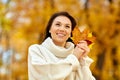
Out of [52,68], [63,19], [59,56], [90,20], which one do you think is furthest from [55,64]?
[90,20]

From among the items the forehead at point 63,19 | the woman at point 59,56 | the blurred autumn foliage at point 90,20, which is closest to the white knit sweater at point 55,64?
the woman at point 59,56

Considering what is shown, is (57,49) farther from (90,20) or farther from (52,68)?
(90,20)

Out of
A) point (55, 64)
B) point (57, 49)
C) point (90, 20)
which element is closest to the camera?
point (55, 64)

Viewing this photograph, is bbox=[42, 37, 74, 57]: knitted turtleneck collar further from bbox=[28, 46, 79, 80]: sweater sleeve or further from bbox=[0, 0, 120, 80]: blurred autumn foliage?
bbox=[0, 0, 120, 80]: blurred autumn foliage

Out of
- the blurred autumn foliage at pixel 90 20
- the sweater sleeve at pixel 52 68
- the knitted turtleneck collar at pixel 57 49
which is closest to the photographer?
the sweater sleeve at pixel 52 68

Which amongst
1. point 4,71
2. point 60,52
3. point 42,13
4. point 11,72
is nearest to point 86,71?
point 60,52

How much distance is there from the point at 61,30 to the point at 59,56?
201mm

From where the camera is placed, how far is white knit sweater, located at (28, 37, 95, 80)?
3.29 meters

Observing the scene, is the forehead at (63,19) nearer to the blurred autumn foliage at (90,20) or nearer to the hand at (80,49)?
the hand at (80,49)

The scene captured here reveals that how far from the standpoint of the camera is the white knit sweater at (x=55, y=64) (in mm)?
3289

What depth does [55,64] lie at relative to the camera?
10.8 ft

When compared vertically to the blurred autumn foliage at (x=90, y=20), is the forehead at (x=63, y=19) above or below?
above

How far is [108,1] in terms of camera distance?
11.1m

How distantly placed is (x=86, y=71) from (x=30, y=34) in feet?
28.9
